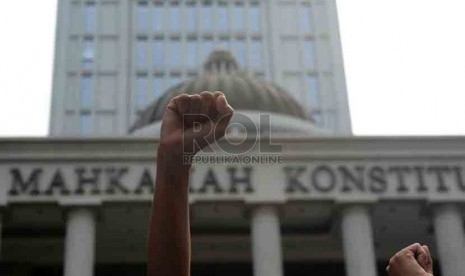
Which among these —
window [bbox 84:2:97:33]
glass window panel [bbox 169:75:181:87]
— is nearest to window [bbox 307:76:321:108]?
glass window panel [bbox 169:75:181:87]

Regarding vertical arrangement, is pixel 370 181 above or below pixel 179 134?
above

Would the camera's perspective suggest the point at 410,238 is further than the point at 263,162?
Yes

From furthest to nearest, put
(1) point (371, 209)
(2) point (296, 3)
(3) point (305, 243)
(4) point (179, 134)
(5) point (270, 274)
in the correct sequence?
(2) point (296, 3)
(3) point (305, 243)
(1) point (371, 209)
(5) point (270, 274)
(4) point (179, 134)

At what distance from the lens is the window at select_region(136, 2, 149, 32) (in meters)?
65.5

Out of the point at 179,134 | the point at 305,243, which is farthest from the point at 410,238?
the point at 179,134

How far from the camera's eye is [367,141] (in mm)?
26969

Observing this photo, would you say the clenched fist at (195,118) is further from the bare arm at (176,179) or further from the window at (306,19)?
the window at (306,19)

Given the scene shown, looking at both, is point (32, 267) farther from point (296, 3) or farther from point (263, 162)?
point (296, 3)

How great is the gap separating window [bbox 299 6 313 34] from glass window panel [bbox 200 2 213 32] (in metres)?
7.87

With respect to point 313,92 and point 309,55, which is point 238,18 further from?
point 313,92

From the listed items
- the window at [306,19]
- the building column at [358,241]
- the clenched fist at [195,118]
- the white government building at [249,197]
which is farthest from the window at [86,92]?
the clenched fist at [195,118]

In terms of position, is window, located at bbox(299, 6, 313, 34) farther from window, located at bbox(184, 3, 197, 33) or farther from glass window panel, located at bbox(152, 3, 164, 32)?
glass window panel, located at bbox(152, 3, 164, 32)

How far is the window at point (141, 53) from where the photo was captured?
2527 inches

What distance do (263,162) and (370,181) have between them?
3.77m
